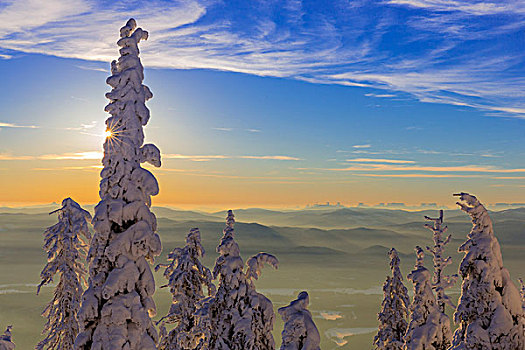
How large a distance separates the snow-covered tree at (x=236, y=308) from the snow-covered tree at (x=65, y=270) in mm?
7948

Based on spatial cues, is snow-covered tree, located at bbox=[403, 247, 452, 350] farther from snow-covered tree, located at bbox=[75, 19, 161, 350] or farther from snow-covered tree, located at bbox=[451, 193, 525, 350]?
snow-covered tree, located at bbox=[75, 19, 161, 350]

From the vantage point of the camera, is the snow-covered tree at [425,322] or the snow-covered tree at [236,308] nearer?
the snow-covered tree at [236,308]

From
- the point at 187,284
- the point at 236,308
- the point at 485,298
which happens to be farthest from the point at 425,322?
the point at 187,284

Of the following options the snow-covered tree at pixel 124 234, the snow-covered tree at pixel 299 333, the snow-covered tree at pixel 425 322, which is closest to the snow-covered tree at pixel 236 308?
the snow-covered tree at pixel 299 333

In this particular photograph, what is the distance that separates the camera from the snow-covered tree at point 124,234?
44.2 feet

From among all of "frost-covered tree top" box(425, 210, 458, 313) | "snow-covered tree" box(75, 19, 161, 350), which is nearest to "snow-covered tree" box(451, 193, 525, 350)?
"frost-covered tree top" box(425, 210, 458, 313)

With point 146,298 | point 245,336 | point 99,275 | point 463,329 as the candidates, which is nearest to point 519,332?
point 463,329

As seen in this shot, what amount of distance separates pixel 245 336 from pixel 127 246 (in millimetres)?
8387

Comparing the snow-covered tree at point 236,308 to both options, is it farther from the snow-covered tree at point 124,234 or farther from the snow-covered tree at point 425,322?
the snow-covered tree at point 425,322

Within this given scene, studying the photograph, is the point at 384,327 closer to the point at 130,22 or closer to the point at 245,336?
the point at 245,336

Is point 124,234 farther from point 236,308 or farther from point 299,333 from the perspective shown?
point 236,308

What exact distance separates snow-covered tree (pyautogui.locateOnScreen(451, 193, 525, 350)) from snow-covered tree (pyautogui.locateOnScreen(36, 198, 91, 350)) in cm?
1792

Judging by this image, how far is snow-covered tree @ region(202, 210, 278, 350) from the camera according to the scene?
2009 centimetres

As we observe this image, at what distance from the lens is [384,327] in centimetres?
3431
